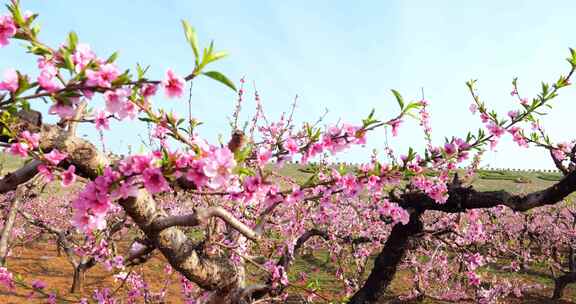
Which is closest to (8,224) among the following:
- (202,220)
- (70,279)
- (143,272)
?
(143,272)

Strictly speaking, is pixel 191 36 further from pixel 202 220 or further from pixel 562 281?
pixel 562 281

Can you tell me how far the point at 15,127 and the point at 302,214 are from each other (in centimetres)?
568

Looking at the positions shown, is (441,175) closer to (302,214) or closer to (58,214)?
(302,214)

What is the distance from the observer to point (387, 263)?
19.3 feet

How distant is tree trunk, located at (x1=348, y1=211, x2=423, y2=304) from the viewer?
5.82 metres

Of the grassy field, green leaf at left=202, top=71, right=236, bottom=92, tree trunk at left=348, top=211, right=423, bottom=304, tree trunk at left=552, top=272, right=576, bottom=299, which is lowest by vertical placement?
the grassy field

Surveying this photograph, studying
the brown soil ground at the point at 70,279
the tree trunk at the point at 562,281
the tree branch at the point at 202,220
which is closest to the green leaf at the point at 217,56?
the tree branch at the point at 202,220

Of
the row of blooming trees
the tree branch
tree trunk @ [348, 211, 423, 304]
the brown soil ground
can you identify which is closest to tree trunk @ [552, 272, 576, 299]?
the brown soil ground

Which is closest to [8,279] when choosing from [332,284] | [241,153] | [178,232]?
[178,232]

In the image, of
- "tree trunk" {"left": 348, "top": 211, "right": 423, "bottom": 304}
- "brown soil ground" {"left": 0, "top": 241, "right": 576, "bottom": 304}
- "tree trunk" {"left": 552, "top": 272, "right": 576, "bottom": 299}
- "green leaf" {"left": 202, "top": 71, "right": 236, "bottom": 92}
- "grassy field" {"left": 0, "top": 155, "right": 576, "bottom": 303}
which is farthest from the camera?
"tree trunk" {"left": 552, "top": 272, "right": 576, "bottom": 299}

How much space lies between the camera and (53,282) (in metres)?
11.9

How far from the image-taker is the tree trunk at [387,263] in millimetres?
5820

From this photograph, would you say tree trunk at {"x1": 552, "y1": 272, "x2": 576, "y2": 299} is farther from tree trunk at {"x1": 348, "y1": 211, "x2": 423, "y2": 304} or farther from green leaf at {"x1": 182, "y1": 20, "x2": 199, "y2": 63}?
green leaf at {"x1": 182, "y1": 20, "x2": 199, "y2": 63}

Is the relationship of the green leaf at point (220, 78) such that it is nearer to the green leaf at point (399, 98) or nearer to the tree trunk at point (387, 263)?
the green leaf at point (399, 98)
